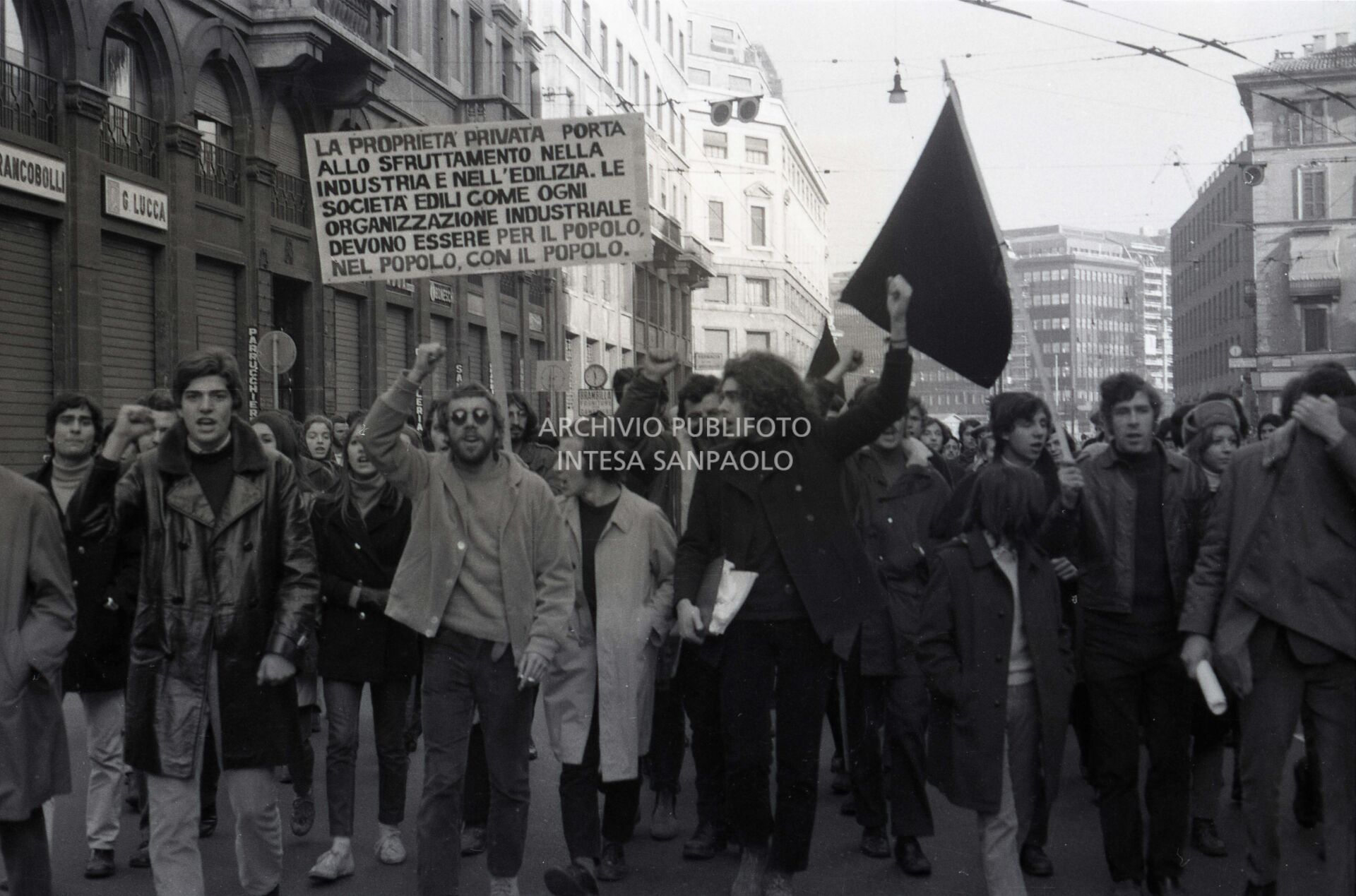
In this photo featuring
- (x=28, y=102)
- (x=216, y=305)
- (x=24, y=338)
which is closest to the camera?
(x=28, y=102)

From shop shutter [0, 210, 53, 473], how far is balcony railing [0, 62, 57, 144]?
0.96 metres


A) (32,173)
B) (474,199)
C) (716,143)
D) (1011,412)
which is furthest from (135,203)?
(716,143)

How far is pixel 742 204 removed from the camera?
82000 millimetres

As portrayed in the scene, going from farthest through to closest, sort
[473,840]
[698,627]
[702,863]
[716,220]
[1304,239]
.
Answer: [716,220]
[1304,239]
[473,840]
[702,863]
[698,627]

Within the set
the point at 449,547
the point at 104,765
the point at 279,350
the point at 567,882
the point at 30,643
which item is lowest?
the point at 567,882

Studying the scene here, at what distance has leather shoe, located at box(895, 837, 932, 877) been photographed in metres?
6.54

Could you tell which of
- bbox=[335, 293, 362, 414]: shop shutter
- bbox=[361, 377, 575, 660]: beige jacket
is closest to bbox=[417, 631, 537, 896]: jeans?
bbox=[361, 377, 575, 660]: beige jacket

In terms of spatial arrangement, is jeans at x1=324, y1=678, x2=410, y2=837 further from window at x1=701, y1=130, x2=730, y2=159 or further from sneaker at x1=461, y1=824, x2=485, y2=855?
window at x1=701, y1=130, x2=730, y2=159

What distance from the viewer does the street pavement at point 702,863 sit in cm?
633

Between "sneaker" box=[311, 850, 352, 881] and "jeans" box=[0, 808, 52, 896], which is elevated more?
"jeans" box=[0, 808, 52, 896]

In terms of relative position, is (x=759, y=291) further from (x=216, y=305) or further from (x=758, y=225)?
(x=216, y=305)

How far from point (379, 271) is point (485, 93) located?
26.8m

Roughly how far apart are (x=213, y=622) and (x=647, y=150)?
37.2 m

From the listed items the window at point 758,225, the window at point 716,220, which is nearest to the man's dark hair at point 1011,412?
the window at point 716,220
